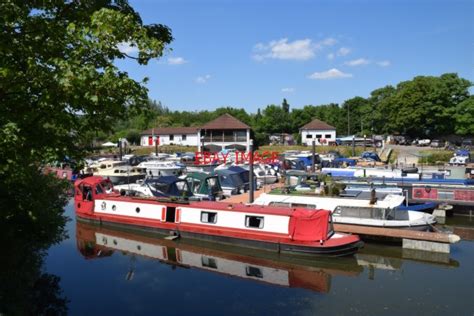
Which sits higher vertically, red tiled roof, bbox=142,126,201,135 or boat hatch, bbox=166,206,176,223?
red tiled roof, bbox=142,126,201,135

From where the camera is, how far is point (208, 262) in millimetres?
17594

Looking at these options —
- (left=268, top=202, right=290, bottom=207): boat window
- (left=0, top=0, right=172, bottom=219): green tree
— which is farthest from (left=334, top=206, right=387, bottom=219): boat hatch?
(left=0, top=0, right=172, bottom=219): green tree

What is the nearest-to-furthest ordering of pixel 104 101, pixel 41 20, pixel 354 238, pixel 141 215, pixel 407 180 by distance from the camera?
pixel 104 101, pixel 41 20, pixel 354 238, pixel 141 215, pixel 407 180

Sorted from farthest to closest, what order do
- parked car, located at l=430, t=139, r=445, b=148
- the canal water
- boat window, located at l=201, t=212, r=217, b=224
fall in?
parked car, located at l=430, t=139, r=445, b=148 < boat window, located at l=201, t=212, r=217, b=224 < the canal water

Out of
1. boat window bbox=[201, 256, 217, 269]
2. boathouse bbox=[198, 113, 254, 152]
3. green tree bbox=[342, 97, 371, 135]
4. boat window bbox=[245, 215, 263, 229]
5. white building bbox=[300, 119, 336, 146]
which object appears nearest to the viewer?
boat window bbox=[201, 256, 217, 269]

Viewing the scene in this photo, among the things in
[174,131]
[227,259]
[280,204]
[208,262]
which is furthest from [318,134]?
[208,262]

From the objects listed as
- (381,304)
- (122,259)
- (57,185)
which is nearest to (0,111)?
(57,185)

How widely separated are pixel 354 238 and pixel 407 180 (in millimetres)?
13048

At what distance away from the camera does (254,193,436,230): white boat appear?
1952cm

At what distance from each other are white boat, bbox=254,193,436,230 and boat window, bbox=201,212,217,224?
11.6 feet

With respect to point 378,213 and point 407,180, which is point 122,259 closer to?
point 378,213

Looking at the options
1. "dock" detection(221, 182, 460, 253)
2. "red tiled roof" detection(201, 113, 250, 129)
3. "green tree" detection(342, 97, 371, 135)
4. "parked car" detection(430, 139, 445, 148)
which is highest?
"green tree" detection(342, 97, 371, 135)

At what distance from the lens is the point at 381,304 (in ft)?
42.3

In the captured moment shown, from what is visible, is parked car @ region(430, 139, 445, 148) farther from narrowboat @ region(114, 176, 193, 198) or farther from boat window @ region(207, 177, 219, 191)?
narrowboat @ region(114, 176, 193, 198)
